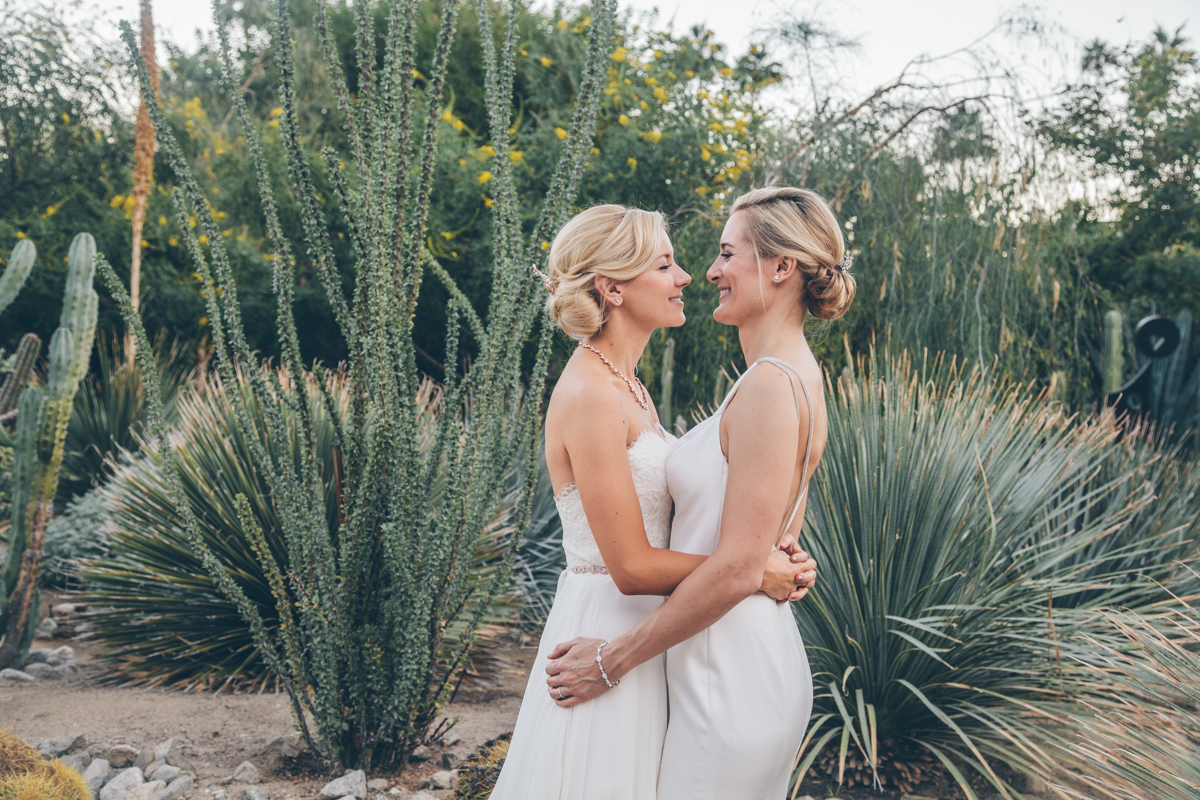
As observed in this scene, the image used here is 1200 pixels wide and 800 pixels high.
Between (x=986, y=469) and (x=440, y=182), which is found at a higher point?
A: (x=440, y=182)

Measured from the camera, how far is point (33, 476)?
15.4ft

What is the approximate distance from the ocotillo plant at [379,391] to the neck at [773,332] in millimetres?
1465

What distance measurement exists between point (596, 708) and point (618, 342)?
819 mm

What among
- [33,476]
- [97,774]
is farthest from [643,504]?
[33,476]

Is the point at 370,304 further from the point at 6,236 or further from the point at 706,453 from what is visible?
the point at 6,236

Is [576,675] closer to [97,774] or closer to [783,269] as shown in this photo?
[783,269]

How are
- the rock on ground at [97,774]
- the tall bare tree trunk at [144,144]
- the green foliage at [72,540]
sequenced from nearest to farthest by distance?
the rock on ground at [97,774] < the green foliage at [72,540] < the tall bare tree trunk at [144,144]

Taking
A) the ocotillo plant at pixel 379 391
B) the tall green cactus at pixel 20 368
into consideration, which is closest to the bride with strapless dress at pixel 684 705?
the ocotillo plant at pixel 379 391

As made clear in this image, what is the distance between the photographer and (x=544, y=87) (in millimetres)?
10562

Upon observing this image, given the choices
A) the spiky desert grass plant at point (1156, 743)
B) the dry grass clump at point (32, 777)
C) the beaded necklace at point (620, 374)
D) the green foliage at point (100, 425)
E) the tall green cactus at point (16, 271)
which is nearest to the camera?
the beaded necklace at point (620, 374)

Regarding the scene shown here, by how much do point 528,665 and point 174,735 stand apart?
210 centimetres

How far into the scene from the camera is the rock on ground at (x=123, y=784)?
3.07 metres

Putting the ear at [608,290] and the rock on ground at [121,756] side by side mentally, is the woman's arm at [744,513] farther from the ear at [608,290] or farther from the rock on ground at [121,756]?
the rock on ground at [121,756]

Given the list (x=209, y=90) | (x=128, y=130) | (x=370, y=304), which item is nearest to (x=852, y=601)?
(x=370, y=304)
